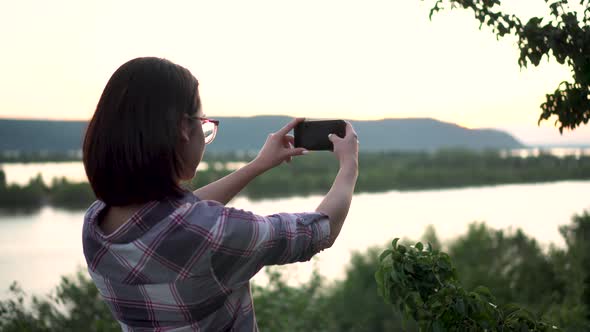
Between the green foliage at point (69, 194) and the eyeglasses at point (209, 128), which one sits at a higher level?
the eyeglasses at point (209, 128)

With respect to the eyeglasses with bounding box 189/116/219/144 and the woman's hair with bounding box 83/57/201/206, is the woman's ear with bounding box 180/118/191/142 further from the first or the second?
the eyeglasses with bounding box 189/116/219/144

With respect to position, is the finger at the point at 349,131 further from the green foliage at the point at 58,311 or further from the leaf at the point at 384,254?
the green foliage at the point at 58,311

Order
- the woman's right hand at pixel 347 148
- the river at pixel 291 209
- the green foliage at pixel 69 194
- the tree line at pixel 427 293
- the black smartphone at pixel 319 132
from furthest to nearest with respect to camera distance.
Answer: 1. the green foliage at pixel 69 194
2. the river at pixel 291 209
3. the tree line at pixel 427 293
4. the black smartphone at pixel 319 132
5. the woman's right hand at pixel 347 148

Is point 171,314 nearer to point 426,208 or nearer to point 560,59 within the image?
point 560,59

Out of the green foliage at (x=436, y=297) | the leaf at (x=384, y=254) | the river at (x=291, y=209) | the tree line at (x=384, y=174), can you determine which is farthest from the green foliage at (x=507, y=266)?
the tree line at (x=384, y=174)

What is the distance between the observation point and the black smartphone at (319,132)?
1481 millimetres

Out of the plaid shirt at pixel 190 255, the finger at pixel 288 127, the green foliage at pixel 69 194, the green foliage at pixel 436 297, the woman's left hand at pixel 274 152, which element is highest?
the finger at pixel 288 127

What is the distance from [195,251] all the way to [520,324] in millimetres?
1365

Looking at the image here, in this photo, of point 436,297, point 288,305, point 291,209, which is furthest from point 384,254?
point 288,305

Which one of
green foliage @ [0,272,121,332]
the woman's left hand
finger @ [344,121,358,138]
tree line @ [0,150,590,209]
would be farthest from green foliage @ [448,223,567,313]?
tree line @ [0,150,590,209]

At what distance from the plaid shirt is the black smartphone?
293 mm

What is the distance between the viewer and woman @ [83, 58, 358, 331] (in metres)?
1.17

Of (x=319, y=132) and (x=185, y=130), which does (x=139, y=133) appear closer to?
(x=185, y=130)

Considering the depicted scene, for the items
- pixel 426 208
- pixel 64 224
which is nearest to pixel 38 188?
pixel 64 224
